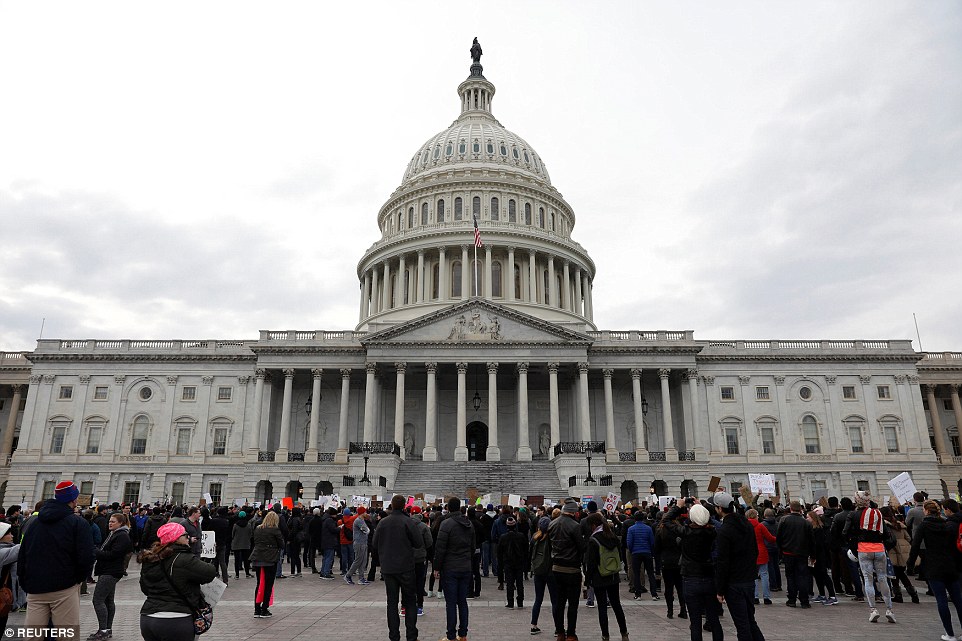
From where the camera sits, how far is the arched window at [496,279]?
70688 millimetres

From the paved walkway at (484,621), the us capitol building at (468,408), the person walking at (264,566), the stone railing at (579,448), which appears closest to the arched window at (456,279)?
the us capitol building at (468,408)

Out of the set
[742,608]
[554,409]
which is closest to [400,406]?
[554,409]

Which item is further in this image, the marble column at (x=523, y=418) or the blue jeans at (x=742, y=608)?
the marble column at (x=523, y=418)

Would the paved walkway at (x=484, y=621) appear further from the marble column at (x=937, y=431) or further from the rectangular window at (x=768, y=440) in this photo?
the marble column at (x=937, y=431)

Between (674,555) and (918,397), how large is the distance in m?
53.6

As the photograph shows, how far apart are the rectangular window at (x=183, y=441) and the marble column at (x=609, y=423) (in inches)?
1360

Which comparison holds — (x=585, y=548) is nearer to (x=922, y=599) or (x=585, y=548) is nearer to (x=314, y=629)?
(x=314, y=629)

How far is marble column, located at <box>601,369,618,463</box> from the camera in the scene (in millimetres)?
53375

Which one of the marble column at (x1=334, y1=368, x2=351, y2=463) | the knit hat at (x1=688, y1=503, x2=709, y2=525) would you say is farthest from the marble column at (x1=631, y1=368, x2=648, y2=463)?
the knit hat at (x1=688, y1=503, x2=709, y2=525)

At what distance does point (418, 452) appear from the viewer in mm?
57938

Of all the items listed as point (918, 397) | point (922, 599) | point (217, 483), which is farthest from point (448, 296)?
point (922, 599)

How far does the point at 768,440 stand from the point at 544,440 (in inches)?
734

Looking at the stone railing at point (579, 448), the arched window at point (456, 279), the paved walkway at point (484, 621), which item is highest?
the arched window at point (456, 279)


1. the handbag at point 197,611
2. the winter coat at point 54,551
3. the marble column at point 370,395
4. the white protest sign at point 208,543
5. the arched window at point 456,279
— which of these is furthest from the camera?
the arched window at point 456,279
